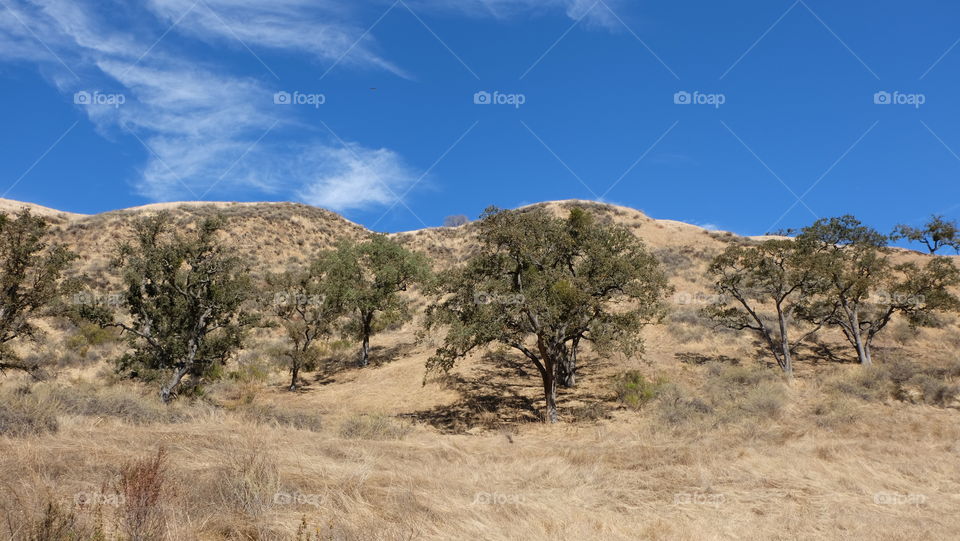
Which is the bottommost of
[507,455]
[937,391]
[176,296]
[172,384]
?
[507,455]

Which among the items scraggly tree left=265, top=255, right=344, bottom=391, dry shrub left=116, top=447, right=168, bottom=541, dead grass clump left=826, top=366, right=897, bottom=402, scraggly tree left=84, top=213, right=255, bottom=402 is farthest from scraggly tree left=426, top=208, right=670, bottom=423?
dry shrub left=116, top=447, right=168, bottom=541

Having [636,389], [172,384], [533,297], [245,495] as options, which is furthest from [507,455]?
[172,384]

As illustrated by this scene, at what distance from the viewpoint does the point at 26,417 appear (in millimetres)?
10977

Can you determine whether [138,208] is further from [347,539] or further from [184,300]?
[347,539]

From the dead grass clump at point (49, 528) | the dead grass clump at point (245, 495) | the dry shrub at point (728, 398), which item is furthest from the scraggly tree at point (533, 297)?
the dead grass clump at point (49, 528)

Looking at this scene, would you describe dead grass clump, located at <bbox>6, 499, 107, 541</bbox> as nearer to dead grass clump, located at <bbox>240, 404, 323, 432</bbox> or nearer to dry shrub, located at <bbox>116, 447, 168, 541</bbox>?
dry shrub, located at <bbox>116, 447, 168, 541</bbox>

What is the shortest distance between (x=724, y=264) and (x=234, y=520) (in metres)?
26.5
